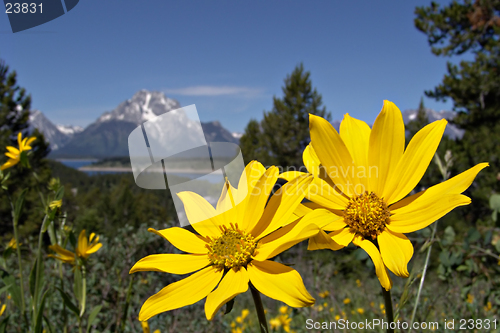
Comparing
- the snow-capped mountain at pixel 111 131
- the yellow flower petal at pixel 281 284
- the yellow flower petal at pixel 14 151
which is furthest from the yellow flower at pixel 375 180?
the snow-capped mountain at pixel 111 131

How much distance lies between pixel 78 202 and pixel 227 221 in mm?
47433

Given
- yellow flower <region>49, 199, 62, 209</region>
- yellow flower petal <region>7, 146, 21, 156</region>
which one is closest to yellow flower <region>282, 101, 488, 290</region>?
yellow flower <region>49, 199, 62, 209</region>

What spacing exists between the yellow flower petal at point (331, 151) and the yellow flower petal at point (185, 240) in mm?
334

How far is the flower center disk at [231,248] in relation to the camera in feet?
2.15

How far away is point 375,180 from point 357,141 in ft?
0.32

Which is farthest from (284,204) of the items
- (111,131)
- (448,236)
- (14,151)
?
(111,131)

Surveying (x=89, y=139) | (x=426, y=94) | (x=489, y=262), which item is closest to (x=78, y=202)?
(x=426, y=94)

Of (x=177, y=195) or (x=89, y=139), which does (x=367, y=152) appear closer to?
(x=177, y=195)

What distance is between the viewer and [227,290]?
0.57 metres

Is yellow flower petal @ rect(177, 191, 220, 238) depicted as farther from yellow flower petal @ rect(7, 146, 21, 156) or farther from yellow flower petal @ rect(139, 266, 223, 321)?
yellow flower petal @ rect(7, 146, 21, 156)

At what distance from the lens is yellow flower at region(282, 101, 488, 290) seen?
2.03 ft

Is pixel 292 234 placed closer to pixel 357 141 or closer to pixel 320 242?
pixel 320 242

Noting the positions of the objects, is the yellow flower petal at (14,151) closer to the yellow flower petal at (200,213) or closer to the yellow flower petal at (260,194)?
the yellow flower petal at (200,213)

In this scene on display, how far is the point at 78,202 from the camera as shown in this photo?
138ft
